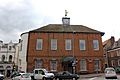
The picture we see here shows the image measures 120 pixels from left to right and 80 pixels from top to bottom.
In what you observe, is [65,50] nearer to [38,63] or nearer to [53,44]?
[53,44]

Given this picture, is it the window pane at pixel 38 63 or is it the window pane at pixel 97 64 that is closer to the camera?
the window pane at pixel 38 63

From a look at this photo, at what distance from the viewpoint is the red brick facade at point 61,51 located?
46594 mm

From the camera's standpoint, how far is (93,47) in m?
48.5

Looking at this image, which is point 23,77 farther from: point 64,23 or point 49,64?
point 64,23

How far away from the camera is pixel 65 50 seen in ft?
156

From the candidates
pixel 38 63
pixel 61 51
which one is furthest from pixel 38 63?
pixel 61 51

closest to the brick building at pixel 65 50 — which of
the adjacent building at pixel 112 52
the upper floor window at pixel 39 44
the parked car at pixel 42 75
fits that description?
the upper floor window at pixel 39 44

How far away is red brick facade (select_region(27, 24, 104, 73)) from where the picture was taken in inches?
1834

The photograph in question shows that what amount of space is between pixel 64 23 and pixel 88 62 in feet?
37.1

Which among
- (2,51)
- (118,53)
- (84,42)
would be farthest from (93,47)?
(2,51)

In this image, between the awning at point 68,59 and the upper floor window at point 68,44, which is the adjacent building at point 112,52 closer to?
the upper floor window at point 68,44

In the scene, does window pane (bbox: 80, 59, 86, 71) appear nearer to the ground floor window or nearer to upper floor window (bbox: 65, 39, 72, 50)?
the ground floor window

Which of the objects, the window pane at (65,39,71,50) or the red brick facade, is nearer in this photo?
the red brick facade

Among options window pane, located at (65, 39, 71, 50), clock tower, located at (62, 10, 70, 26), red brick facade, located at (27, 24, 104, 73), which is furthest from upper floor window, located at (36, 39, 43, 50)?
clock tower, located at (62, 10, 70, 26)
